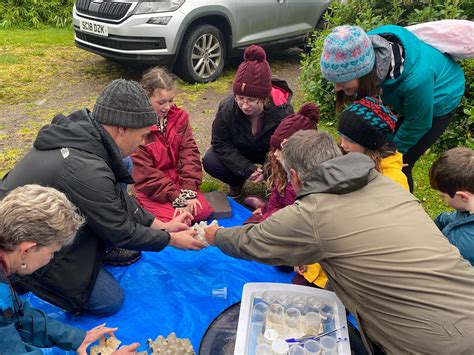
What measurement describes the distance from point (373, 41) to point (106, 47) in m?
4.19

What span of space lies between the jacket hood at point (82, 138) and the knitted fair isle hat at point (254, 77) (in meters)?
1.28

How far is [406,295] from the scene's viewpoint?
1.77 meters

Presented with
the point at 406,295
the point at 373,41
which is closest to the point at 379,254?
the point at 406,295

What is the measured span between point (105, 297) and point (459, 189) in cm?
207

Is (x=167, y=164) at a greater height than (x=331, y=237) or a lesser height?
lesser

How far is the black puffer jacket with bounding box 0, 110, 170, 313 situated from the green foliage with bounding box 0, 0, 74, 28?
26.3 feet

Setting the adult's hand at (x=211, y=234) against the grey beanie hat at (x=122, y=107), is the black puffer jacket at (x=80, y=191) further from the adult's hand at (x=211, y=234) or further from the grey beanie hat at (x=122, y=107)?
the adult's hand at (x=211, y=234)

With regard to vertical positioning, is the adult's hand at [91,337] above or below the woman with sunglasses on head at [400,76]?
below

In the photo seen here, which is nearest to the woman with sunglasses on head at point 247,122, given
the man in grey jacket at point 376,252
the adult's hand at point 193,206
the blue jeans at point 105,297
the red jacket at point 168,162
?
the red jacket at point 168,162

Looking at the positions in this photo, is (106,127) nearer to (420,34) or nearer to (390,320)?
(390,320)

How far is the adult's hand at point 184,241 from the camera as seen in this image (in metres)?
2.74

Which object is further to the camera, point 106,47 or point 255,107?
point 106,47

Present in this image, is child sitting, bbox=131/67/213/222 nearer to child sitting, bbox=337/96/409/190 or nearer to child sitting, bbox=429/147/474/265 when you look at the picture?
child sitting, bbox=337/96/409/190

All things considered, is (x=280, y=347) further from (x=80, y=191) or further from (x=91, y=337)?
(x=80, y=191)
